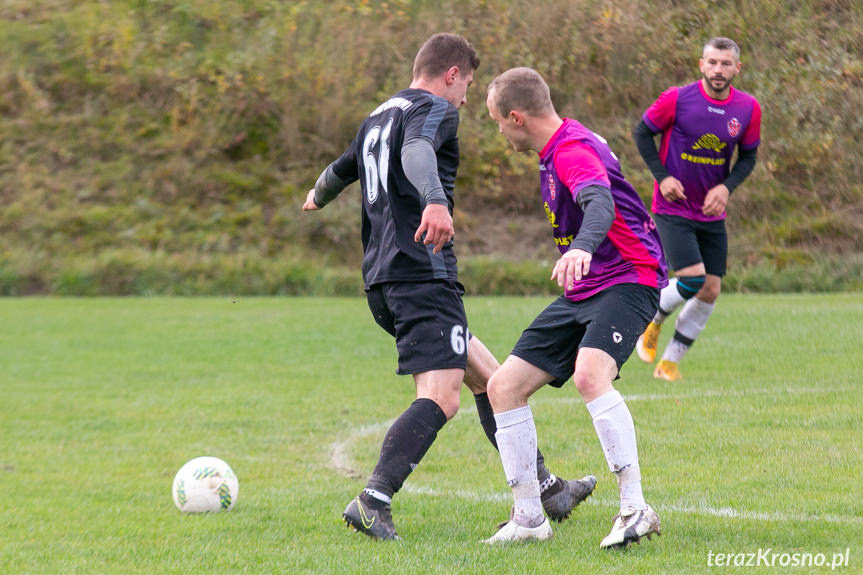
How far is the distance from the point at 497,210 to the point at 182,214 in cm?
633

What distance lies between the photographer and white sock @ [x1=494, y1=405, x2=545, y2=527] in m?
3.85

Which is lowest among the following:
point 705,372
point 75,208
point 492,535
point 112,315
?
point 75,208

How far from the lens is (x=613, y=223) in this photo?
3.93 metres

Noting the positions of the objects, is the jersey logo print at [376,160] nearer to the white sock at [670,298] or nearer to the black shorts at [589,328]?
the black shorts at [589,328]

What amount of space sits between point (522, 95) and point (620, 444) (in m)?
1.39

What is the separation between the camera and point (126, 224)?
20078 millimetres

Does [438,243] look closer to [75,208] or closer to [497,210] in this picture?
[497,210]

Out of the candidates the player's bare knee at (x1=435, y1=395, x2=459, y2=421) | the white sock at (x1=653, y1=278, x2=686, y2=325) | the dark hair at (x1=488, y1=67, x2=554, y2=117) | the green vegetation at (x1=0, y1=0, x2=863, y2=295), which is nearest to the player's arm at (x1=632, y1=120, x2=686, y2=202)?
the white sock at (x1=653, y1=278, x2=686, y2=325)

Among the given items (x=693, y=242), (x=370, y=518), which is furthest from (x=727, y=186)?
(x=370, y=518)

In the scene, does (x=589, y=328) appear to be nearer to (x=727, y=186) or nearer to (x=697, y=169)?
(x=727, y=186)

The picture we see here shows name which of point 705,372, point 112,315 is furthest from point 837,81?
point 112,315

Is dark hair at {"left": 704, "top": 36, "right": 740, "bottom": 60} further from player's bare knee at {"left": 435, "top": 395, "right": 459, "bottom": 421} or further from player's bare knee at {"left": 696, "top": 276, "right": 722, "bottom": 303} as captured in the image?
player's bare knee at {"left": 435, "top": 395, "right": 459, "bottom": 421}

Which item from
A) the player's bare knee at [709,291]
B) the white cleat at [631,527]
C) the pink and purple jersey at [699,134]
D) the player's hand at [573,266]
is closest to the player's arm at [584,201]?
the player's hand at [573,266]

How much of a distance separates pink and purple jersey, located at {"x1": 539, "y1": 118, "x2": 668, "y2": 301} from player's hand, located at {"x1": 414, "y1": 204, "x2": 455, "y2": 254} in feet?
1.55
